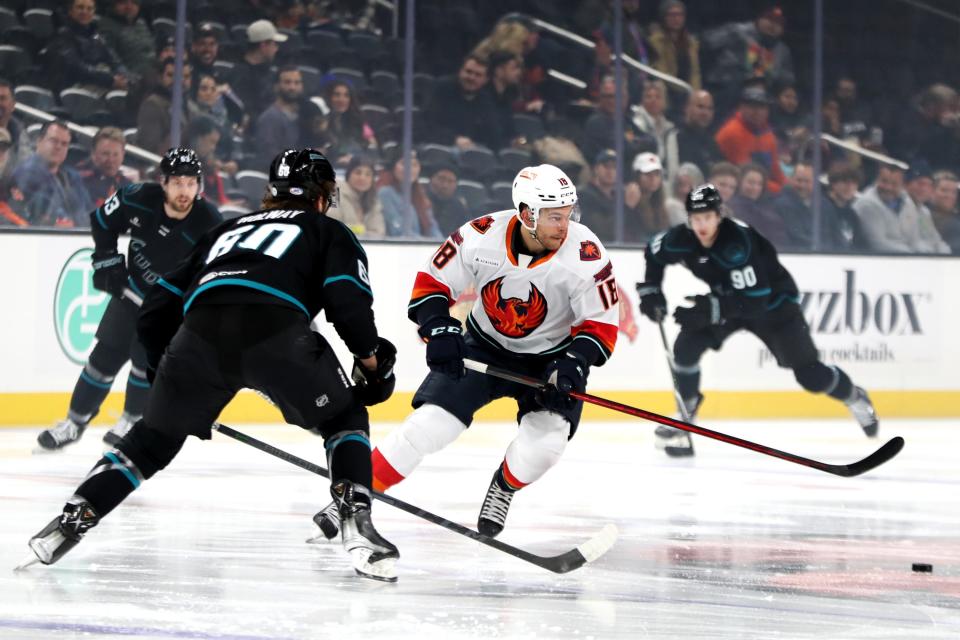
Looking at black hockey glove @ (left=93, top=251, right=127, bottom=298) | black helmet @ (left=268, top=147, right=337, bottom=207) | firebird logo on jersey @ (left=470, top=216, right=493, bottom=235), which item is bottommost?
black hockey glove @ (left=93, top=251, right=127, bottom=298)

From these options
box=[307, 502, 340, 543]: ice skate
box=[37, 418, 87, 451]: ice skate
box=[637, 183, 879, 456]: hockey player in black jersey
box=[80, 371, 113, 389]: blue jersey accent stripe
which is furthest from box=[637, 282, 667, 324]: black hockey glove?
box=[307, 502, 340, 543]: ice skate

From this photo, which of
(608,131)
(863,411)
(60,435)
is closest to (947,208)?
(608,131)

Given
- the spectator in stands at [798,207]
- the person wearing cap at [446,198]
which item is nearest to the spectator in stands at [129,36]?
the person wearing cap at [446,198]

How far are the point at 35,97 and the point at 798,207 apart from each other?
445 centimetres

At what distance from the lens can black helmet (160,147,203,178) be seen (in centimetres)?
565

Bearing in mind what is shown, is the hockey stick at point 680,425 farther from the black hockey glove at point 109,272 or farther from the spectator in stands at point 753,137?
the spectator in stands at point 753,137

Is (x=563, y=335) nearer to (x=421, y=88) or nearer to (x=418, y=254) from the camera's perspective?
(x=418, y=254)

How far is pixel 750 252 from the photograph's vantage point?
6.65 m

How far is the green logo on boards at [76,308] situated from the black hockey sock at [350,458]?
3982mm

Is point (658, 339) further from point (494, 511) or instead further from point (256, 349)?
point (256, 349)

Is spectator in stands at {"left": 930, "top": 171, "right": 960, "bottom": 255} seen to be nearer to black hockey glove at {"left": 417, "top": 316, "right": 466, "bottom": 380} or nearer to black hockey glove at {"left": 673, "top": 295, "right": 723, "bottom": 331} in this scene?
black hockey glove at {"left": 673, "top": 295, "right": 723, "bottom": 331}

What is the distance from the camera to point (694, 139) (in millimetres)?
8828

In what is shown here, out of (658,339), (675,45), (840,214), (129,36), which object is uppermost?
(675,45)

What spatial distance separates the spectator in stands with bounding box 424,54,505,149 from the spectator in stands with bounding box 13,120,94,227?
78.8 inches
